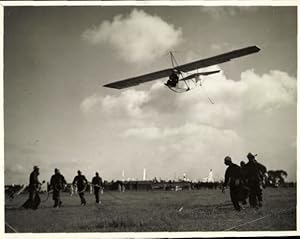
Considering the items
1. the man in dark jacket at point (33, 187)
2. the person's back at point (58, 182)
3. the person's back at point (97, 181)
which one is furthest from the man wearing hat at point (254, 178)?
the man in dark jacket at point (33, 187)

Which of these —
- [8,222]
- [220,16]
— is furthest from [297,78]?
[8,222]

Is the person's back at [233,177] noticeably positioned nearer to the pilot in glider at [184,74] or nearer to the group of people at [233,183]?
the group of people at [233,183]

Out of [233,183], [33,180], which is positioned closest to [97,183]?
[33,180]

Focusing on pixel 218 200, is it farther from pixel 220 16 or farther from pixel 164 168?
pixel 220 16

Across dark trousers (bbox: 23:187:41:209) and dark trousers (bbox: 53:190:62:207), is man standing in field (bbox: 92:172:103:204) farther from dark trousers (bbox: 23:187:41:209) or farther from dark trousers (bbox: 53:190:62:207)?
dark trousers (bbox: 23:187:41:209)

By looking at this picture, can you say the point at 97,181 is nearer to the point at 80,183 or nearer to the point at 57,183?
the point at 80,183
